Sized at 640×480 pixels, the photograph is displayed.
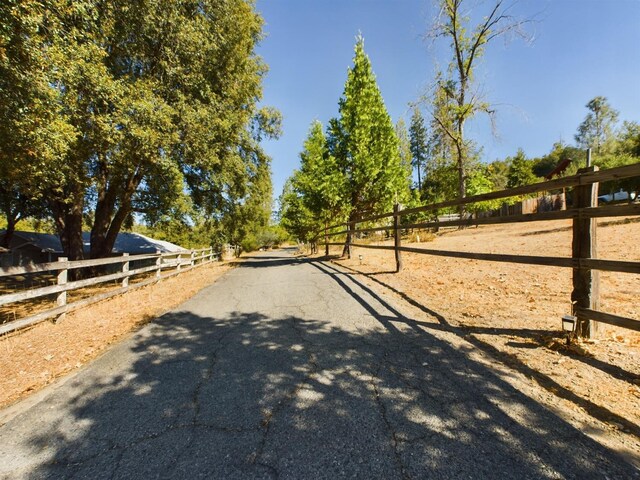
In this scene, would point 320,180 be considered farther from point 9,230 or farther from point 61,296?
point 9,230

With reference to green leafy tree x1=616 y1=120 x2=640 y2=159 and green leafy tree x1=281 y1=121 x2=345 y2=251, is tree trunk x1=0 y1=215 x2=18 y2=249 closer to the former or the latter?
green leafy tree x1=281 y1=121 x2=345 y2=251

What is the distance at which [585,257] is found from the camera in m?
3.03

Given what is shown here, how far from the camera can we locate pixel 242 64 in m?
12.2

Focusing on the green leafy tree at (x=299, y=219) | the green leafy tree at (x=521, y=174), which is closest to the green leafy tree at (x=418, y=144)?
the green leafy tree at (x=521, y=174)

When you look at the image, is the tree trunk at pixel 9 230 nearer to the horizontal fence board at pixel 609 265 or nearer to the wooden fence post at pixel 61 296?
the wooden fence post at pixel 61 296

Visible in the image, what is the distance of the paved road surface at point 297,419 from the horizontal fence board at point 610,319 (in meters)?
1.14

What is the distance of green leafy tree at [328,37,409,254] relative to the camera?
12.8 m

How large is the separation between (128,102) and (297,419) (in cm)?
849

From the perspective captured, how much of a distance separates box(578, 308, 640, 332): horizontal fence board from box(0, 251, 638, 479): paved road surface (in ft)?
3.75

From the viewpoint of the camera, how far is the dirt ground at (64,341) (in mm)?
3248

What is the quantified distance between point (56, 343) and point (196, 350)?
2535 mm

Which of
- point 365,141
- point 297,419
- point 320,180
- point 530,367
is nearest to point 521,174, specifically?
point 365,141

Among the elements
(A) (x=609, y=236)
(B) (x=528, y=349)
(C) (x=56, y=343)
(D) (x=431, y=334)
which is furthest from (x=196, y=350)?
(A) (x=609, y=236)

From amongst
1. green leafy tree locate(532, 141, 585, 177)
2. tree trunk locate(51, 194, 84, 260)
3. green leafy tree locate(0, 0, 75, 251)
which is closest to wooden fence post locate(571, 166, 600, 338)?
green leafy tree locate(0, 0, 75, 251)
